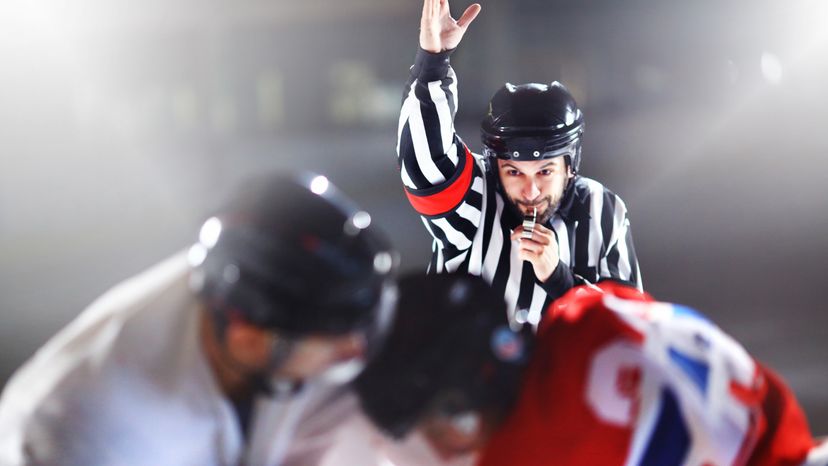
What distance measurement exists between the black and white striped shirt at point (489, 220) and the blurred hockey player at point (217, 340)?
26.2 inches

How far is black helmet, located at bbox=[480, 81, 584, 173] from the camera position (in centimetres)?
182

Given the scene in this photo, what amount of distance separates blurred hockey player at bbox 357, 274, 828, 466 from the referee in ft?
1.62

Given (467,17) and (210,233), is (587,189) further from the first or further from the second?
(210,233)

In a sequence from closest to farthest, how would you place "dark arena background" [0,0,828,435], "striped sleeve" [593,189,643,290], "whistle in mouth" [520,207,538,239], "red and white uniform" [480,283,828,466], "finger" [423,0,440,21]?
1. "red and white uniform" [480,283,828,466]
2. "finger" [423,0,440,21]
3. "whistle in mouth" [520,207,538,239]
4. "striped sleeve" [593,189,643,290]
5. "dark arena background" [0,0,828,435]

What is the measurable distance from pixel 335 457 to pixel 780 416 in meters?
0.69

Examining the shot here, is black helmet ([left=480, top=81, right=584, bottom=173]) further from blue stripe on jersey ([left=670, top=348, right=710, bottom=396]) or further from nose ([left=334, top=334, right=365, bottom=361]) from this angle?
nose ([left=334, top=334, right=365, bottom=361])

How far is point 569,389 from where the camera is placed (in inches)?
50.3

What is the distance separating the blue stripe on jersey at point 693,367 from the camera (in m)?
1.29

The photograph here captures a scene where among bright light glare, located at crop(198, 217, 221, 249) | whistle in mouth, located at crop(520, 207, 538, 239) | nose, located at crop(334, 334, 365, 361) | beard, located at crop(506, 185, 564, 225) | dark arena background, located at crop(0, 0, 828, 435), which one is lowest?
dark arena background, located at crop(0, 0, 828, 435)

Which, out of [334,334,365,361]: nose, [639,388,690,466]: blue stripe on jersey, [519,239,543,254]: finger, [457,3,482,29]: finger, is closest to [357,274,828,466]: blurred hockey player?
[639,388,690,466]: blue stripe on jersey

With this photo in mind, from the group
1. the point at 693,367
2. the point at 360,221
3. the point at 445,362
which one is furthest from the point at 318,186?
the point at 693,367

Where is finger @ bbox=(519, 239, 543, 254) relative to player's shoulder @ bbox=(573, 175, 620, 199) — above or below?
below

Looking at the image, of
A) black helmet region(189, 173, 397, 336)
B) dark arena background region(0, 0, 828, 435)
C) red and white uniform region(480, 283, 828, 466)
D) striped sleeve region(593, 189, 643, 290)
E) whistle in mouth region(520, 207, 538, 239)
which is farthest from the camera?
dark arena background region(0, 0, 828, 435)

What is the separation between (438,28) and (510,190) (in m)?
0.38
